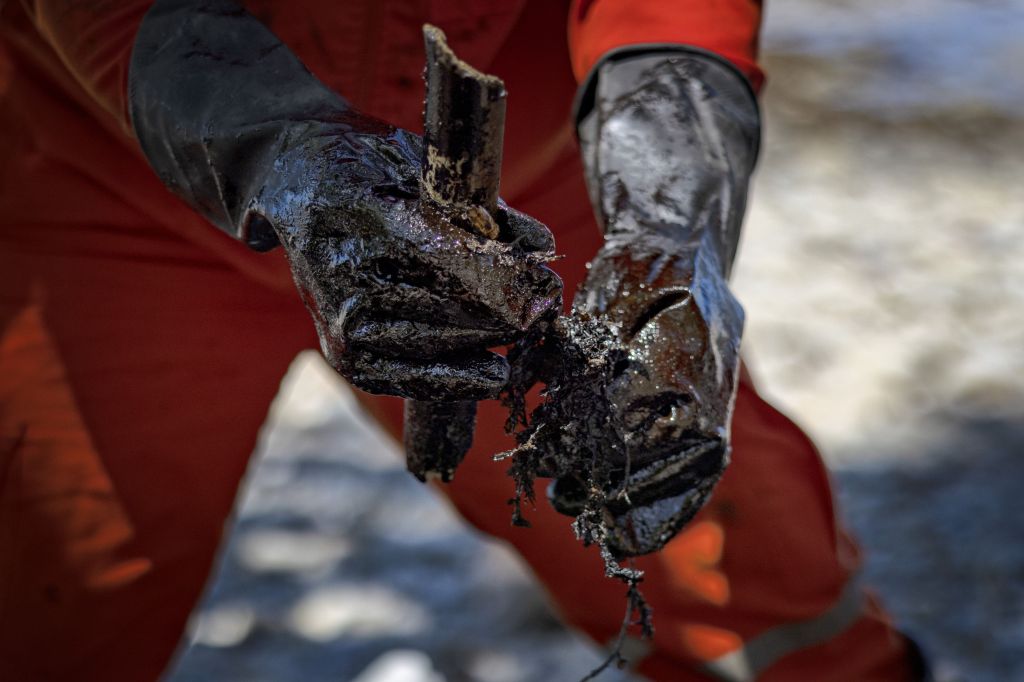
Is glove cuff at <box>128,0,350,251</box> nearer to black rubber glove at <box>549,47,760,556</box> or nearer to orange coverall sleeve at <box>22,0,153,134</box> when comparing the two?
orange coverall sleeve at <box>22,0,153,134</box>

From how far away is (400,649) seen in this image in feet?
7.42

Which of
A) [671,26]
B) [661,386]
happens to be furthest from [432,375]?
[671,26]

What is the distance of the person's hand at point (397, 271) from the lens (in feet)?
3.45

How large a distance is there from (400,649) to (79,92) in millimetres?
1230

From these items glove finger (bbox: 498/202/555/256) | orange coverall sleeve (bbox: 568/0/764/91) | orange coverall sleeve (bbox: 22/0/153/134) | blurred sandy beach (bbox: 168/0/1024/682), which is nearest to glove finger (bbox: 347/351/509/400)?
glove finger (bbox: 498/202/555/256)

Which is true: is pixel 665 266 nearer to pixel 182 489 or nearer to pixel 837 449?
pixel 182 489

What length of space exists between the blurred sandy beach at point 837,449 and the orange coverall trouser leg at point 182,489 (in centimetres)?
50

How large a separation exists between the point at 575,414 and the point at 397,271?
0.28 metres

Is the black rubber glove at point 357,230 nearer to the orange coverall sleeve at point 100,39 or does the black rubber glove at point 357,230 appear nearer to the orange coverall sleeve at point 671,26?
the orange coverall sleeve at point 100,39

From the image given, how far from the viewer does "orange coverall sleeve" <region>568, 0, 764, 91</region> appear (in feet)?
5.01

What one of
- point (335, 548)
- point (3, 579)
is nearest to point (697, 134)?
point (3, 579)

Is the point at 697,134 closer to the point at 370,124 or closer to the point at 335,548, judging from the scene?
the point at 370,124

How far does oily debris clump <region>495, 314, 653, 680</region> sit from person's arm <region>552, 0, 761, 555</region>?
2cm

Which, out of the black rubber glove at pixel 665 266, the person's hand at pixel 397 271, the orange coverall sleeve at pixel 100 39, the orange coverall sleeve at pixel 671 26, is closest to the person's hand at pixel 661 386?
the black rubber glove at pixel 665 266
